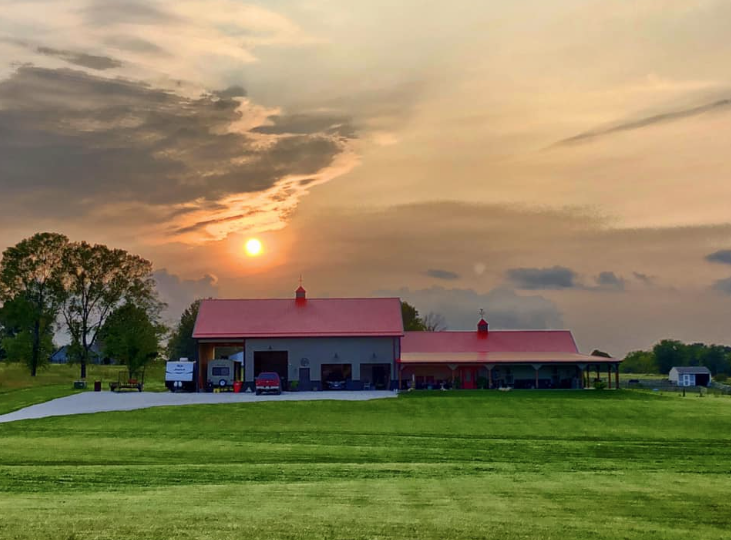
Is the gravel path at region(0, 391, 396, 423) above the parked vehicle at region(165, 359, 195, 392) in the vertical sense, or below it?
below

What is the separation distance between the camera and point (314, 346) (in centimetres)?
5950

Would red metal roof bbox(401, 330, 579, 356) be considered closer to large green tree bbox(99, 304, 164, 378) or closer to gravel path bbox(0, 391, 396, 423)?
gravel path bbox(0, 391, 396, 423)

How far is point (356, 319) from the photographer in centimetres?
6169

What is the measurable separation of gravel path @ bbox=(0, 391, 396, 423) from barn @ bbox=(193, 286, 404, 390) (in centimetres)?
438

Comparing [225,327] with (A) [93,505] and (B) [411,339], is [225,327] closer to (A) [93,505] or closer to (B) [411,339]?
(B) [411,339]

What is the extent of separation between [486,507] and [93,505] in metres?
7.75

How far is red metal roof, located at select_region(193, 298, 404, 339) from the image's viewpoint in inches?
2355

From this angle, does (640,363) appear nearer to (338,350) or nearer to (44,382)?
(338,350)

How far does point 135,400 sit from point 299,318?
16.4 meters

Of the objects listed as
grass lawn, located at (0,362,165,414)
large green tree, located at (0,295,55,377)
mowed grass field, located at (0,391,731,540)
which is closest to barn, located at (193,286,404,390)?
grass lawn, located at (0,362,165,414)

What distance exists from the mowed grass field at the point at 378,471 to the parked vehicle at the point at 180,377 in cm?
1477

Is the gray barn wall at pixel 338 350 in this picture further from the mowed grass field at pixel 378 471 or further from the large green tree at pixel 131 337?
the large green tree at pixel 131 337

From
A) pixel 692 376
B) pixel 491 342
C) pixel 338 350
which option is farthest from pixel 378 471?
pixel 692 376

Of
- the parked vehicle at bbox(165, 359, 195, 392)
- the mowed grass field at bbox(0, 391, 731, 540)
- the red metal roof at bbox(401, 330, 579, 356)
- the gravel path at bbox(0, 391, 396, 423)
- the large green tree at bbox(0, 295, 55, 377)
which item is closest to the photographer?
the mowed grass field at bbox(0, 391, 731, 540)
